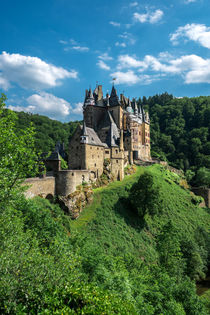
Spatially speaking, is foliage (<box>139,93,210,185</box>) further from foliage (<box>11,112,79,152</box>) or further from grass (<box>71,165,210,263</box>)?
foliage (<box>11,112,79,152</box>)

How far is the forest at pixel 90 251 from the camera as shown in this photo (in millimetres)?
9180

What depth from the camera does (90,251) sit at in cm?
1858

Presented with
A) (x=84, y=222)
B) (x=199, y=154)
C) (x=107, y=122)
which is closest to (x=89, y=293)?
(x=84, y=222)

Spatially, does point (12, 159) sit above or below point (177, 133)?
below

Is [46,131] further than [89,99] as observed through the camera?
Yes

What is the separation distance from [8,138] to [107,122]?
38.2m

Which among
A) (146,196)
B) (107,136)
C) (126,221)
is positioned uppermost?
(107,136)

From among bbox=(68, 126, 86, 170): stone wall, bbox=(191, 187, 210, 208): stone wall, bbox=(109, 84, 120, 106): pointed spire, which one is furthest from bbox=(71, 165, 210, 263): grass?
bbox=(109, 84, 120, 106): pointed spire

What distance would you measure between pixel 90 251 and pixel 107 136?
3228cm

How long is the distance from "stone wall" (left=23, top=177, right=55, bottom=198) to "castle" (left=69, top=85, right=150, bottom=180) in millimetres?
8024

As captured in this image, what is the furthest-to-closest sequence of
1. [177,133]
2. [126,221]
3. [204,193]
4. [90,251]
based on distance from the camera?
1. [177,133]
2. [204,193]
3. [126,221]
4. [90,251]

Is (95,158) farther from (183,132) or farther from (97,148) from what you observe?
(183,132)

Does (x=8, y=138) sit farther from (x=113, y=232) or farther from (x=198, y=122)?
(x=198, y=122)

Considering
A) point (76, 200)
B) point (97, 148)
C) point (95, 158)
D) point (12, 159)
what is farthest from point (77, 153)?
point (12, 159)
